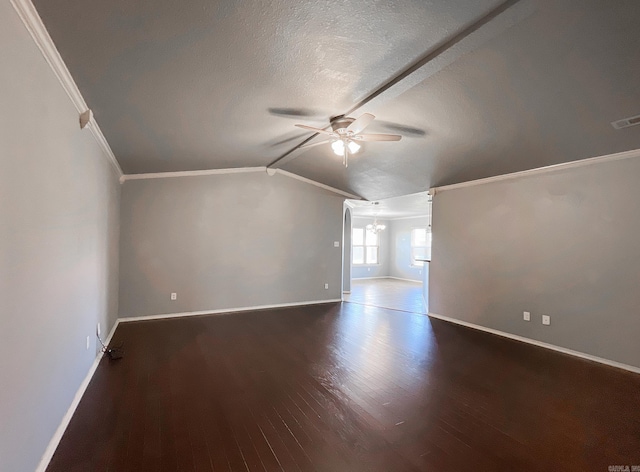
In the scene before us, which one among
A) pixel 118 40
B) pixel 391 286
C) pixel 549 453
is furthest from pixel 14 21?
pixel 391 286

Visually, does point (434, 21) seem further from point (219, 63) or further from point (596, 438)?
point (596, 438)

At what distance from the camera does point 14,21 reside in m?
1.32

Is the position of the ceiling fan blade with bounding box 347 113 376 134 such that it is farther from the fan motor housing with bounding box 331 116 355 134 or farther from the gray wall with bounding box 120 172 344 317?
the gray wall with bounding box 120 172 344 317

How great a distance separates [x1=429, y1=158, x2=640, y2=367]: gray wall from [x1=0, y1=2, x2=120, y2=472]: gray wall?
4857 mm

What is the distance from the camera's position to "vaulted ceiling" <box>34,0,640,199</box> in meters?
1.61

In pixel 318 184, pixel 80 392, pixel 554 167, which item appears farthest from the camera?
pixel 318 184

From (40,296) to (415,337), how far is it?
392cm

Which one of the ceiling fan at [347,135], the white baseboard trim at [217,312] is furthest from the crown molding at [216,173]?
the ceiling fan at [347,135]

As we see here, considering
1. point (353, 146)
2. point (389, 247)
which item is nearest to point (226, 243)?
point (353, 146)

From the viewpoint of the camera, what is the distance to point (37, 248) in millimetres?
1609

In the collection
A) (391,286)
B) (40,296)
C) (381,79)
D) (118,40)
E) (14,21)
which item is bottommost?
(391,286)

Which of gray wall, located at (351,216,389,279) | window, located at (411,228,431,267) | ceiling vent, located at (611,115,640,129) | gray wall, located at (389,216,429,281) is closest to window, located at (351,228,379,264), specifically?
gray wall, located at (351,216,389,279)

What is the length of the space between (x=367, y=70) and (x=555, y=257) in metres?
3.33

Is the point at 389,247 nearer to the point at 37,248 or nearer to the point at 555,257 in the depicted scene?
the point at 555,257
